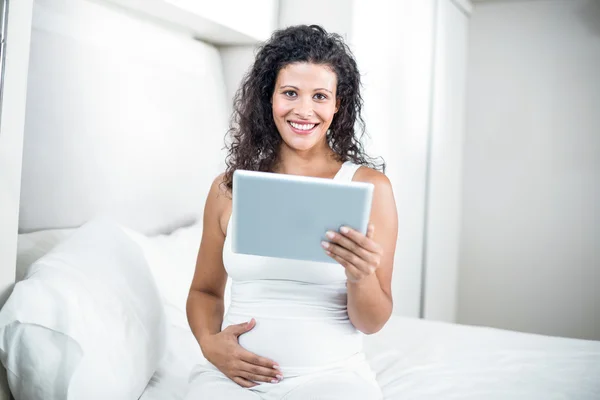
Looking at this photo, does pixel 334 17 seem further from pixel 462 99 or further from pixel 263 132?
pixel 462 99

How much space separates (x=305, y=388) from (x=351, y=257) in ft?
1.03

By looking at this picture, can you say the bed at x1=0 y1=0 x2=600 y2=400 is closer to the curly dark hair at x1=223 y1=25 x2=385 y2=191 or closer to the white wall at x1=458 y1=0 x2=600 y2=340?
the curly dark hair at x1=223 y1=25 x2=385 y2=191

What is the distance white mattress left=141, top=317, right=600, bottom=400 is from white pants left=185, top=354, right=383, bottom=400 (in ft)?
0.84

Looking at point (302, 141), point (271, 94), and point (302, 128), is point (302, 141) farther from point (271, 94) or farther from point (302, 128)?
point (271, 94)

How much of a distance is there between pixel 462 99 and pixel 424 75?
19.3 inches

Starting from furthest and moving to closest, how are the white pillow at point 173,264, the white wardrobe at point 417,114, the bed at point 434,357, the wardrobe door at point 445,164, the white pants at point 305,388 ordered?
the wardrobe door at point 445,164, the white wardrobe at point 417,114, the white pillow at point 173,264, the bed at point 434,357, the white pants at point 305,388

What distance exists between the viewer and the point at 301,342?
4.21 ft

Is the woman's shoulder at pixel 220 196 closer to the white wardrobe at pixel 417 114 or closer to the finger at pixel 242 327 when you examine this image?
the finger at pixel 242 327

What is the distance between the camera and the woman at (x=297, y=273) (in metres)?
1.25

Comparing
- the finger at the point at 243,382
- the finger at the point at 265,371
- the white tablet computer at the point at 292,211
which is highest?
the white tablet computer at the point at 292,211

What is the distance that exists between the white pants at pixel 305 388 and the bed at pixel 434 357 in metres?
0.26

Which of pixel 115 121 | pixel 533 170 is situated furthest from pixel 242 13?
pixel 533 170

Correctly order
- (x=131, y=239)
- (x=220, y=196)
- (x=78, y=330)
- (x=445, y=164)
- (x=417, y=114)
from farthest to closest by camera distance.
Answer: (x=445, y=164)
(x=417, y=114)
(x=131, y=239)
(x=220, y=196)
(x=78, y=330)

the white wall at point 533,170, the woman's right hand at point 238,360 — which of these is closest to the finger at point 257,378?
the woman's right hand at point 238,360
